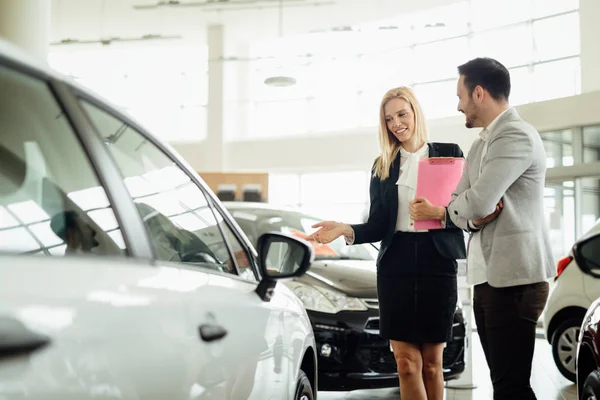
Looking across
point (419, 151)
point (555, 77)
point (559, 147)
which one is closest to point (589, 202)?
point (559, 147)

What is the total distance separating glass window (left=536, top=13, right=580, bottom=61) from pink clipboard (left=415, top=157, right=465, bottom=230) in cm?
1611

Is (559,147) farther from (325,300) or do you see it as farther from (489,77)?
(489,77)

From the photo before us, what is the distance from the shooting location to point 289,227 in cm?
577

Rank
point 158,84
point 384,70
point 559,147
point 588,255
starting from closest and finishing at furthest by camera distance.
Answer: point 588,255 → point 559,147 → point 384,70 → point 158,84

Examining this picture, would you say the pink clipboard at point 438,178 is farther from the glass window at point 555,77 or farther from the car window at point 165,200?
the glass window at point 555,77

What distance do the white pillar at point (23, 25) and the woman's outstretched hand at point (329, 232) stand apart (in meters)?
4.10

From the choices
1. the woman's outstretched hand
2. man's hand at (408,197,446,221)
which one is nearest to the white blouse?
man's hand at (408,197,446,221)

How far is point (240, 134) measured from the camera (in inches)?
858

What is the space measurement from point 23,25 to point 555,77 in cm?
1462

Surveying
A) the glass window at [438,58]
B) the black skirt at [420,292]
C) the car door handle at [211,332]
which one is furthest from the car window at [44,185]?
the glass window at [438,58]

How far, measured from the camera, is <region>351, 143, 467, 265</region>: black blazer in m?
3.22

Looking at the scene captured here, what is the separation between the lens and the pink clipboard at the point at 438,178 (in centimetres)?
310

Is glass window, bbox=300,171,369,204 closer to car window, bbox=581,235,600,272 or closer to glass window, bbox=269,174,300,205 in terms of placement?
glass window, bbox=269,174,300,205

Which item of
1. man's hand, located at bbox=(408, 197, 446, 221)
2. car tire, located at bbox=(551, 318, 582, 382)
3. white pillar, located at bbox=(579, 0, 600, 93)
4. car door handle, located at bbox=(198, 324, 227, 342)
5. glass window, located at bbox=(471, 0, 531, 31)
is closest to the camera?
car door handle, located at bbox=(198, 324, 227, 342)
